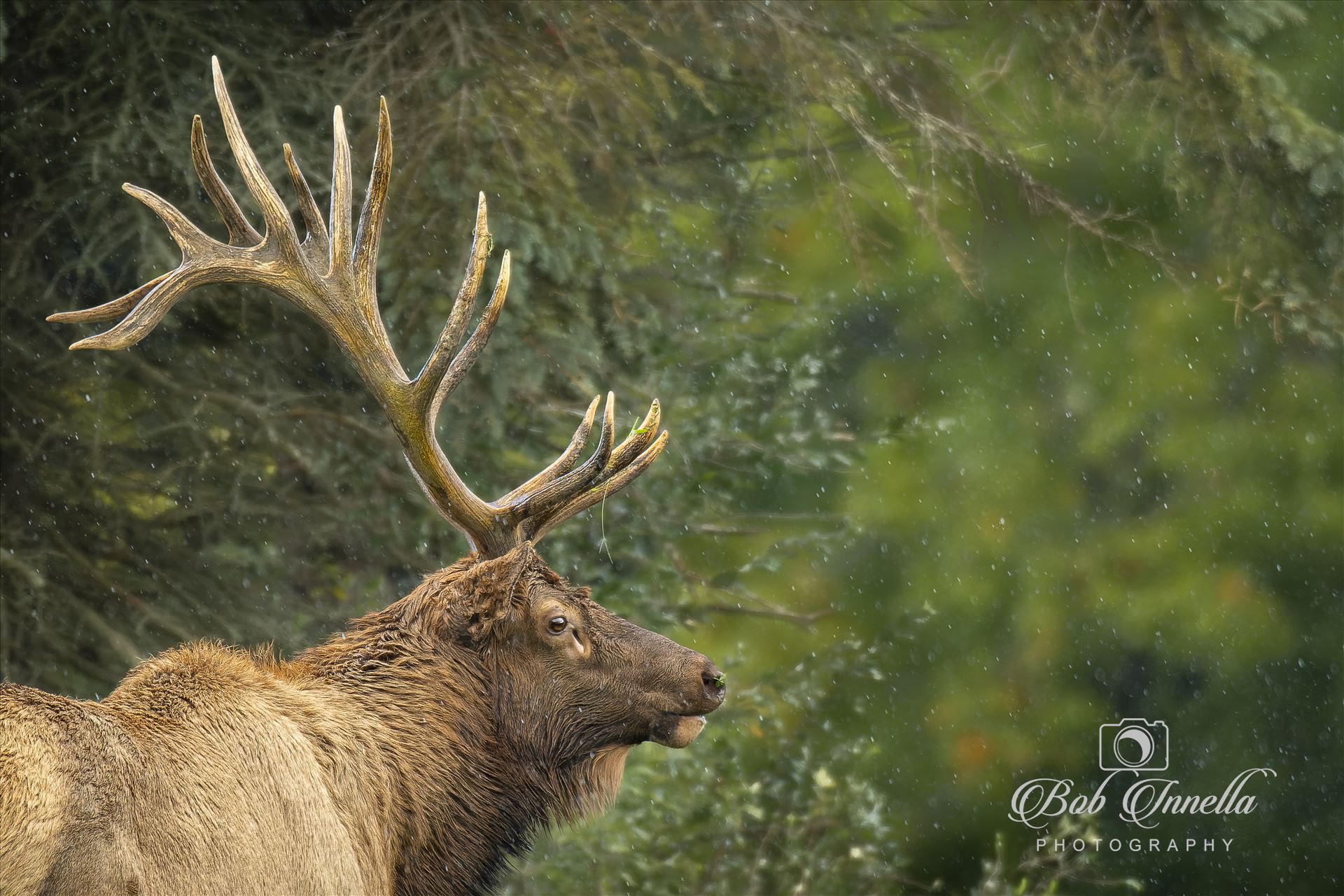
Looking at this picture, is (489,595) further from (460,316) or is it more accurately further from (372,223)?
(372,223)

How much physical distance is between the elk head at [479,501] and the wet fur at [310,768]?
1 centimetres

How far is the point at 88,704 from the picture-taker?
280cm

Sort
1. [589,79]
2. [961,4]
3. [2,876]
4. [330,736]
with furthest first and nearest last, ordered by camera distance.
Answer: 1. [961,4]
2. [589,79]
3. [330,736]
4. [2,876]

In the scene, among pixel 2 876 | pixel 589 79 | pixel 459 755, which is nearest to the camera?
pixel 2 876

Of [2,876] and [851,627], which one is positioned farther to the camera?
[851,627]

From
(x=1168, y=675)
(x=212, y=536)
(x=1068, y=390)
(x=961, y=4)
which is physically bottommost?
(x=1168, y=675)

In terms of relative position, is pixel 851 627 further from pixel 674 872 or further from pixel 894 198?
pixel 674 872

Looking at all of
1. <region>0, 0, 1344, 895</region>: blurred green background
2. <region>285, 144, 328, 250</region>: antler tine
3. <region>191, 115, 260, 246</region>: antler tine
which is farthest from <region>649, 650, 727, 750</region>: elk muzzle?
<region>0, 0, 1344, 895</region>: blurred green background

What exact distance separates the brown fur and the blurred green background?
8.86ft

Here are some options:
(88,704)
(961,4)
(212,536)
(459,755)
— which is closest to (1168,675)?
(961,4)

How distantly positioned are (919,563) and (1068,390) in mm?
1715

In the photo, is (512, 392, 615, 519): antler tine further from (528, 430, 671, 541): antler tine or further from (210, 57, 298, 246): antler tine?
(210, 57, 298, 246): antler tine

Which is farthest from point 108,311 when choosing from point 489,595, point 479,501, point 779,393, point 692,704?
point 779,393

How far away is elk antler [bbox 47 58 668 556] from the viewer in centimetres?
381
